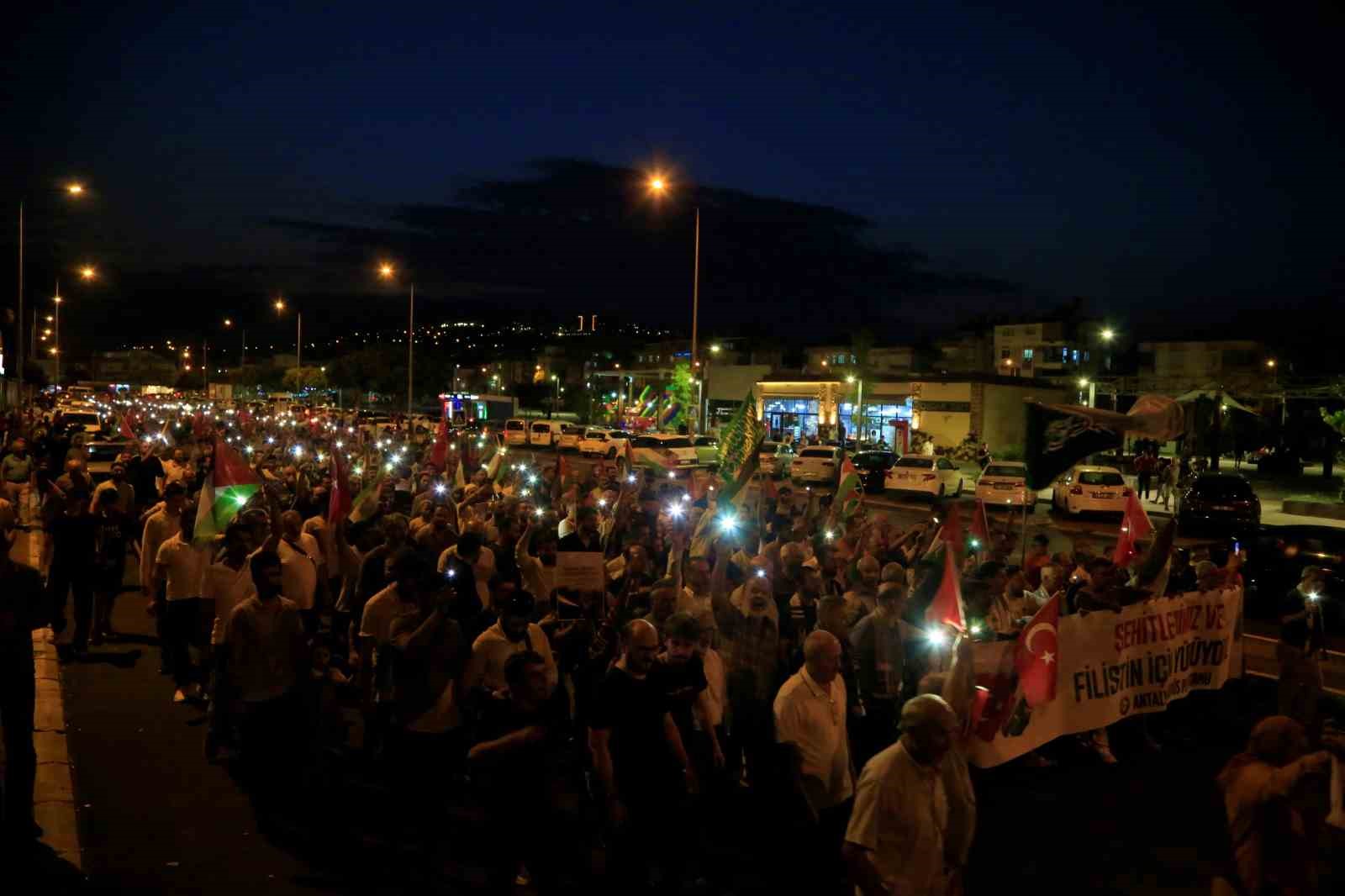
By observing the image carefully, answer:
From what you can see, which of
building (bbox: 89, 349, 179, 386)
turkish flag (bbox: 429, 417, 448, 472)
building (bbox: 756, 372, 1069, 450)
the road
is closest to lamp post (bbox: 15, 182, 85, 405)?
turkish flag (bbox: 429, 417, 448, 472)

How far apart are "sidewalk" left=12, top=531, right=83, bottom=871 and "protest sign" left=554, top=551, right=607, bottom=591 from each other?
3707 mm

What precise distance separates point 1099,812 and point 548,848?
3917mm

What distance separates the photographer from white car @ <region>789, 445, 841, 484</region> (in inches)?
1364

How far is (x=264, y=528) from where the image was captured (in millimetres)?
8273

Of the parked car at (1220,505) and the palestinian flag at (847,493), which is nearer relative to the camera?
the palestinian flag at (847,493)

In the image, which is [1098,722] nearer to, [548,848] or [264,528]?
[548,848]

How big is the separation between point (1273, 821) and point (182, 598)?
317 inches

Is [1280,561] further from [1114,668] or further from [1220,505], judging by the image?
[1220,505]

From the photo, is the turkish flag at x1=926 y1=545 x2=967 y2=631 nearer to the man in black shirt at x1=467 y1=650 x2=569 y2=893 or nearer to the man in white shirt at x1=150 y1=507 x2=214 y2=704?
the man in black shirt at x1=467 y1=650 x2=569 y2=893

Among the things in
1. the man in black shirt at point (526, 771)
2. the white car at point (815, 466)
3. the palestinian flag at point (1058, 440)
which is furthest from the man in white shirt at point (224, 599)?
the white car at point (815, 466)

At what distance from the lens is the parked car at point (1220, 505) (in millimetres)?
22375

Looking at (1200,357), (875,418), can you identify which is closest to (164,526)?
(875,418)

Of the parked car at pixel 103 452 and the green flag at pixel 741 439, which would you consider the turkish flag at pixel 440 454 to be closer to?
the green flag at pixel 741 439

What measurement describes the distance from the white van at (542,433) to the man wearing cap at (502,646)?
48.1 m
